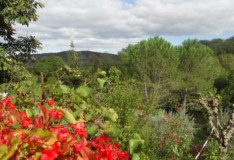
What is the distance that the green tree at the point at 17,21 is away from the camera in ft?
45.3

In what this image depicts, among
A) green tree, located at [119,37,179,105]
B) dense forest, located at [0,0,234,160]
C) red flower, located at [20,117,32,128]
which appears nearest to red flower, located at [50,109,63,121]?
dense forest, located at [0,0,234,160]

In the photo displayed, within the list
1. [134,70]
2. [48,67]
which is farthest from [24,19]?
[48,67]

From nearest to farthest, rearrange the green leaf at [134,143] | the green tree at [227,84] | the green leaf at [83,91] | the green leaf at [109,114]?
1. the green leaf at [134,143]
2. the green leaf at [83,91]
3. the green leaf at [109,114]
4. the green tree at [227,84]

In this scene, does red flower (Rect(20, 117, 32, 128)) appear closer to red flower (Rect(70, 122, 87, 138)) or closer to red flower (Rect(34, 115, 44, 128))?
red flower (Rect(34, 115, 44, 128))

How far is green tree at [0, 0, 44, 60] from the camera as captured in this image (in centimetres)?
1380

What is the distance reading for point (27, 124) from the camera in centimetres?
186

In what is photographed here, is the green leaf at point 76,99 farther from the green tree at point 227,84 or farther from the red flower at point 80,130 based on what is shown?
the green tree at point 227,84

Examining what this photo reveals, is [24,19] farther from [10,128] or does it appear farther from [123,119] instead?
[10,128]

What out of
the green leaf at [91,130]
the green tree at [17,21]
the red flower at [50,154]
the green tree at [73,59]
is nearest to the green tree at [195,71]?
the green tree at [73,59]

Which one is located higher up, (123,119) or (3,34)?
(3,34)

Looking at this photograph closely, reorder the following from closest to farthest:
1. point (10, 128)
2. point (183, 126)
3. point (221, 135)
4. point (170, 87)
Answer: point (10, 128)
point (221, 135)
point (183, 126)
point (170, 87)

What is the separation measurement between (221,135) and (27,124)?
642 cm

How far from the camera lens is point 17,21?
1391 centimetres

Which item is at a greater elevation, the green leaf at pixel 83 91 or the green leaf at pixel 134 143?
the green leaf at pixel 83 91
